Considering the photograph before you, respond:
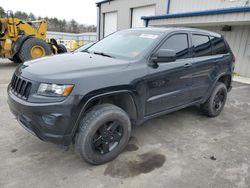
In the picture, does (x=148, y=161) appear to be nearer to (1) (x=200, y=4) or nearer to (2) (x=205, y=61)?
(2) (x=205, y=61)

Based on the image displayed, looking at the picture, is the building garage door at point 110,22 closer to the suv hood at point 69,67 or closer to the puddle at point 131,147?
the suv hood at point 69,67

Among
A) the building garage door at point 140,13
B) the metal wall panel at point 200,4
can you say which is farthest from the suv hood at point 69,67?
the building garage door at point 140,13

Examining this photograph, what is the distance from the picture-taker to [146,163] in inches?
105

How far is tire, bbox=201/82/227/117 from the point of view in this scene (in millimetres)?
4164

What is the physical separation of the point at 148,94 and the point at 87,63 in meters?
0.95

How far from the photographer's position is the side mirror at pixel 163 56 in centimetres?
275

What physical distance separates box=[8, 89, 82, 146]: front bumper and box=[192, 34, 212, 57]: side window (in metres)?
2.44

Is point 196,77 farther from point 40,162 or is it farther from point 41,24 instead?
point 41,24

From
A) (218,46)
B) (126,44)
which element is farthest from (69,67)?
(218,46)

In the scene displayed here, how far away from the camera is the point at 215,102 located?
4.33 metres

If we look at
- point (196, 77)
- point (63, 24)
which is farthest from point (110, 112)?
point (63, 24)

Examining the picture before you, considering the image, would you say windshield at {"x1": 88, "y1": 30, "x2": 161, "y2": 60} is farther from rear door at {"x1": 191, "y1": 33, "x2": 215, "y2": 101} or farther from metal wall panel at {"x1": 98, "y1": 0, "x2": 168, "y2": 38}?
metal wall panel at {"x1": 98, "y1": 0, "x2": 168, "y2": 38}

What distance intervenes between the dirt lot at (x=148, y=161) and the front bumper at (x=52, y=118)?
51 centimetres

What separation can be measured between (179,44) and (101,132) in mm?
1973
